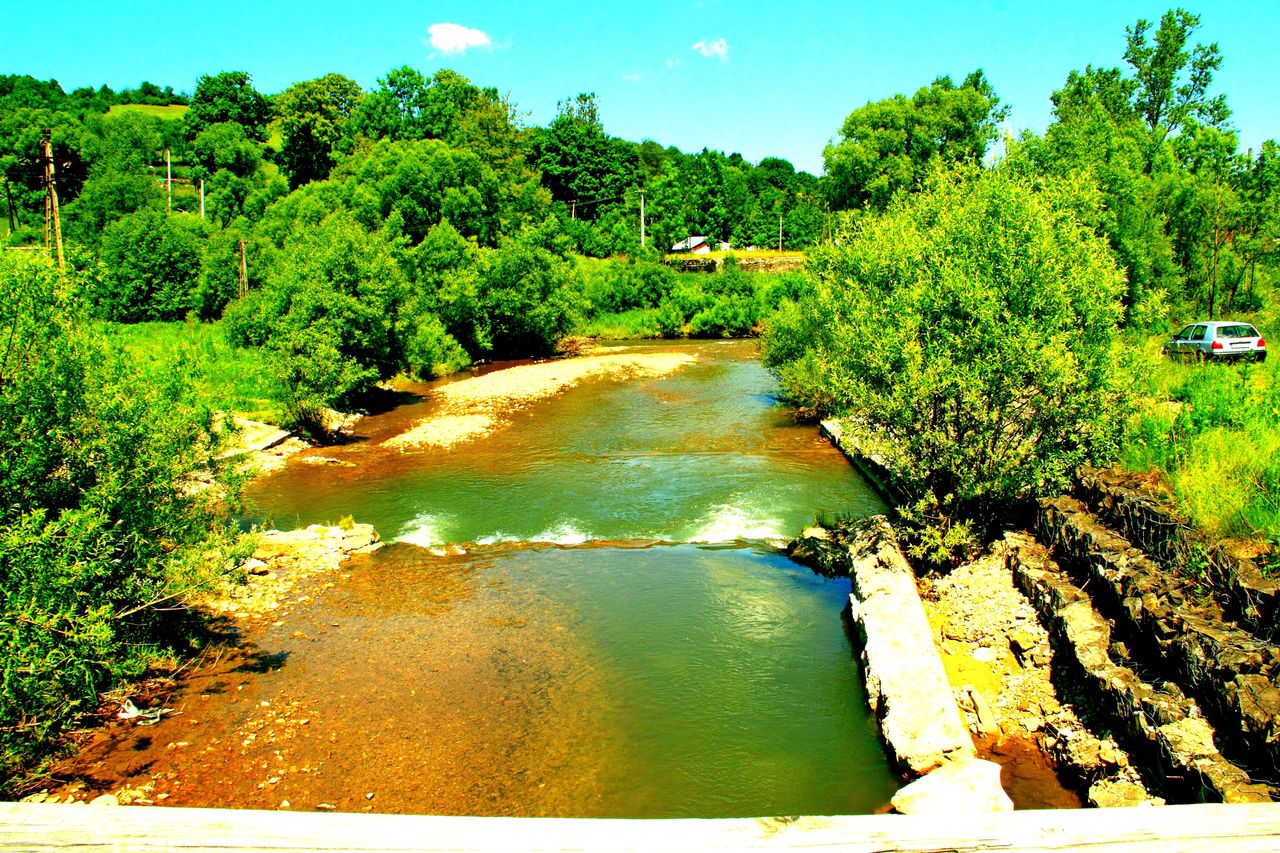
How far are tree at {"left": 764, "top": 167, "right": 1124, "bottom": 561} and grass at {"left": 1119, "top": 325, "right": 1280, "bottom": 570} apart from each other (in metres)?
0.70

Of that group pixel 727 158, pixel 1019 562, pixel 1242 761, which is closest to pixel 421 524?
pixel 1019 562

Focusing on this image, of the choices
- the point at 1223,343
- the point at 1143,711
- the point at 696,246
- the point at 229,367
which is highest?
the point at 696,246

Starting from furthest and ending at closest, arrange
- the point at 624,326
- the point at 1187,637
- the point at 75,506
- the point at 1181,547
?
1. the point at 624,326
2. the point at 1181,547
3. the point at 75,506
4. the point at 1187,637

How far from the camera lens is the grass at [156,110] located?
290 ft

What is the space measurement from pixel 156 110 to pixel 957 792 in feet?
370

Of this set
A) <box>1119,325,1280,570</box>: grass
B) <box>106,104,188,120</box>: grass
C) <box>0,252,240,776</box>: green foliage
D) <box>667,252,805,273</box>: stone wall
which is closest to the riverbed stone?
<box>1119,325,1280,570</box>: grass

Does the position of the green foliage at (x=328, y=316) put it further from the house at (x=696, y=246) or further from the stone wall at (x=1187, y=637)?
the house at (x=696, y=246)

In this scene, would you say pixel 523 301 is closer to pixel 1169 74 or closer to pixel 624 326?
pixel 624 326

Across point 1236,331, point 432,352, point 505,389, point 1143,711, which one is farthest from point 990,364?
point 432,352

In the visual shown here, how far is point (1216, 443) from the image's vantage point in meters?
10.8

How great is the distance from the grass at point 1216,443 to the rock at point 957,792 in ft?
12.9

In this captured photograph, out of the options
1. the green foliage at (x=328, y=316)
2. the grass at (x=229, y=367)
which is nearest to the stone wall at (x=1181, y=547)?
the grass at (x=229, y=367)

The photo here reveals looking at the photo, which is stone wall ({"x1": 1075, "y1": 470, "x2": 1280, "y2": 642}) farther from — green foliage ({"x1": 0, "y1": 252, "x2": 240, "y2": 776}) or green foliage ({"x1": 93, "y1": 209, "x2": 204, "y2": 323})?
green foliage ({"x1": 93, "y1": 209, "x2": 204, "y2": 323})

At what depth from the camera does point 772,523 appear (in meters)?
16.4
